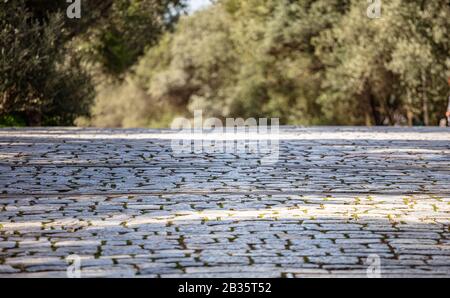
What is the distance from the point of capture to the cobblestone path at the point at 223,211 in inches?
242

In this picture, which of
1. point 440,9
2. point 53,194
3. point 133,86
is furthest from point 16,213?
point 133,86

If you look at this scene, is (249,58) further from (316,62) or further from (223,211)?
(223,211)

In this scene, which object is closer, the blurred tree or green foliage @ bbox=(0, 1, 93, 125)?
green foliage @ bbox=(0, 1, 93, 125)

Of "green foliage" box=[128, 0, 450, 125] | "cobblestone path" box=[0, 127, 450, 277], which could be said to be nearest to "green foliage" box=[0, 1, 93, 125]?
"cobblestone path" box=[0, 127, 450, 277]

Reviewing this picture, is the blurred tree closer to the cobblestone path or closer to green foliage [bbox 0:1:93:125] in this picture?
green foliage [bbox 0:1:93:125]

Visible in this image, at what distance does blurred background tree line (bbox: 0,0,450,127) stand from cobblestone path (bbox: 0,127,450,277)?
7.58 m

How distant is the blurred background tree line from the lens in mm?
21656

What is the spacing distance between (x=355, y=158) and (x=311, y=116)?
28.1 metres

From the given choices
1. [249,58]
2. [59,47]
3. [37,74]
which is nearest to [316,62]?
[249,58]

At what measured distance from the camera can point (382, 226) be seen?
7531mm

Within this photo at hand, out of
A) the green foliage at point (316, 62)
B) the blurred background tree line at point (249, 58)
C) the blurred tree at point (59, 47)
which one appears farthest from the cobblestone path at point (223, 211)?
the green foliage at point (316, 62)

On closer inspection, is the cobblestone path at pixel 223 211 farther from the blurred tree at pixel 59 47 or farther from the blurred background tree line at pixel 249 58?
the blurred background tree line at pixel 249 58

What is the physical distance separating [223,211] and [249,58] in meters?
36.0
